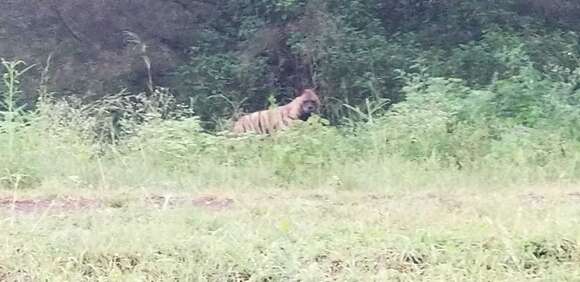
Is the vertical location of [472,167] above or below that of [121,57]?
above

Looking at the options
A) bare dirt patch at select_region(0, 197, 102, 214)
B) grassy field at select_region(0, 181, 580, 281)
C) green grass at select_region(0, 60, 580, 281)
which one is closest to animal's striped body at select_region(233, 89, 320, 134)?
green grass at select_region(0, 60, 580, 281)

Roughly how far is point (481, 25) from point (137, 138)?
580 cm

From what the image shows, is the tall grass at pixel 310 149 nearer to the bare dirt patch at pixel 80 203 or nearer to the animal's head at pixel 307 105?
the bare dirt patch at pixel 80 203

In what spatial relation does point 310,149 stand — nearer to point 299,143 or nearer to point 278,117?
point 299,143

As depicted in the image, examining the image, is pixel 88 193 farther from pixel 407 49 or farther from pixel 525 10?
pixel 525 10

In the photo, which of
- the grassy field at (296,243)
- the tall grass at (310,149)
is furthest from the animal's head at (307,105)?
the grassy field at (296,243)

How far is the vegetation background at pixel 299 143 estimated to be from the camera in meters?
4.02

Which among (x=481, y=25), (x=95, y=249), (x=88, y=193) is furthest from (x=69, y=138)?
(x=481, y=25)

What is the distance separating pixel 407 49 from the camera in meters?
11.2

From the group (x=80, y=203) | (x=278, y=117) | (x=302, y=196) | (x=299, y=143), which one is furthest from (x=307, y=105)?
(x=80, y=203)

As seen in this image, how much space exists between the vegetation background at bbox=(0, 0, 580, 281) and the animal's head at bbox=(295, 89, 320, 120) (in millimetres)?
353

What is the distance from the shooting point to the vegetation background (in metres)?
4.02

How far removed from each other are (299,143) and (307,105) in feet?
9.48

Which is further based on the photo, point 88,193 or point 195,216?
point 88,193
